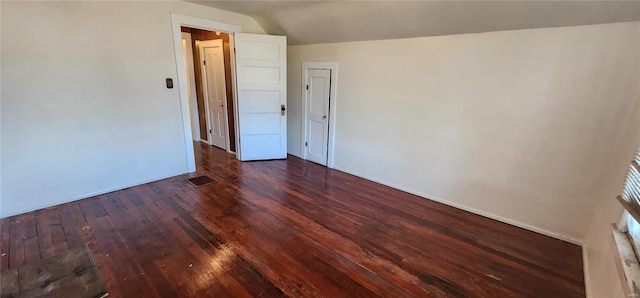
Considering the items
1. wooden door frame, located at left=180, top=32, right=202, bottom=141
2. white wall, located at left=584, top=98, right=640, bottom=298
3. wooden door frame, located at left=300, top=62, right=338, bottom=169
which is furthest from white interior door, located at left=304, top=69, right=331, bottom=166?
white wall, located at left=584, top=98, right=640, bottom=298

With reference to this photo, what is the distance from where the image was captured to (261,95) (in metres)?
4.64

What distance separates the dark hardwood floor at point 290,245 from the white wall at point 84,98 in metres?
0.32

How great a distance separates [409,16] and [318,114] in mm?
2124

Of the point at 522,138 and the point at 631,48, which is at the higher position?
the point at 631,48

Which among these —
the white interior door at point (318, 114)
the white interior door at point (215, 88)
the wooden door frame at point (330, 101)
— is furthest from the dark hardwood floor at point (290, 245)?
the white interior door at point (215, 88)

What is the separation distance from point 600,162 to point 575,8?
4.35 ft

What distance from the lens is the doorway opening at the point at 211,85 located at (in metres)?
4.91

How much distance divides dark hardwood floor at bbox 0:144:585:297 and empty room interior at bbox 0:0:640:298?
0.06 ft

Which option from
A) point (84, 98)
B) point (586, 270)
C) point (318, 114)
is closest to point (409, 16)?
point (318, 114)

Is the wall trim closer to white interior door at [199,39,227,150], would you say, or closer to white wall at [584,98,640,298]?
white wall at [584,98,640,298]

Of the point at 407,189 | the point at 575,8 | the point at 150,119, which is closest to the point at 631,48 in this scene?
the point at 575,8

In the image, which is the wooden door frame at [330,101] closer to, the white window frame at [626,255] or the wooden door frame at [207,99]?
the wooden door frame at [207,99]

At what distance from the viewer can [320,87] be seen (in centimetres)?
456

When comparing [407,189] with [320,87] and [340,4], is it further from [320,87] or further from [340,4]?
[340,4]
